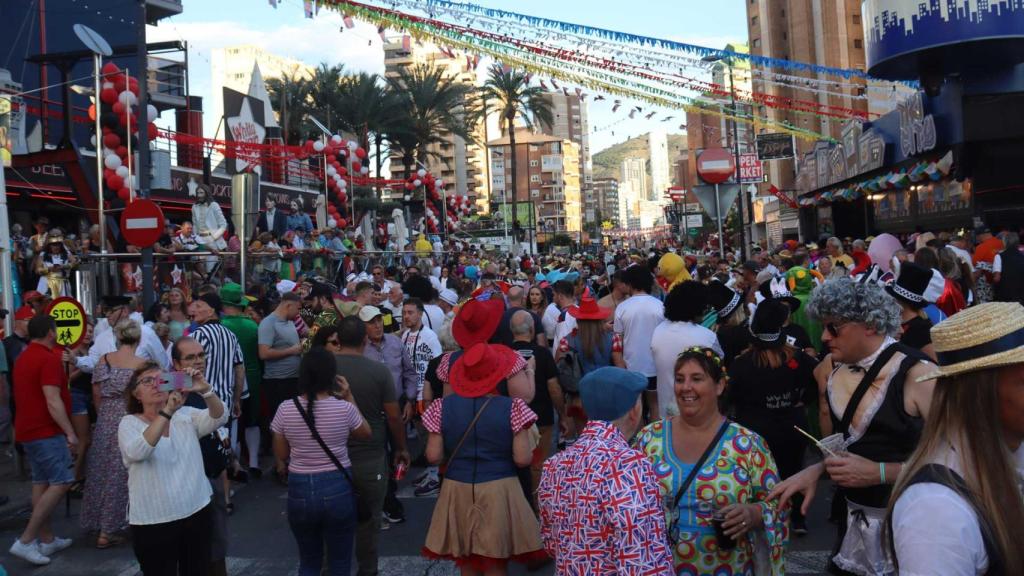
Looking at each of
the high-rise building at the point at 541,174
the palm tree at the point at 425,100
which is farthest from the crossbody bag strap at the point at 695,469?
the high-rise building at the point at 541,174

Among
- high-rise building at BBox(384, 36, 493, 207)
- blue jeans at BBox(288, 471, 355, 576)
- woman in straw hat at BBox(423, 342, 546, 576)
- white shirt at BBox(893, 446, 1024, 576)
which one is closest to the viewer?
white shirt at BBox(893, 446, 1024, 576)

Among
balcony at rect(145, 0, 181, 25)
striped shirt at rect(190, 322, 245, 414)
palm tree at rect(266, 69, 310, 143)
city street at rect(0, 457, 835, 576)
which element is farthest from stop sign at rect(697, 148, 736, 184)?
palm tree at rect(266, 69, 310, 143)

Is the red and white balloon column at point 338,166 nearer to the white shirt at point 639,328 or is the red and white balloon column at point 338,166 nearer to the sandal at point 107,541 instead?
the sandal at point 107,541

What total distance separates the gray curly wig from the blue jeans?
9.47 ft

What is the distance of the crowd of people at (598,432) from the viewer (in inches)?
81.9

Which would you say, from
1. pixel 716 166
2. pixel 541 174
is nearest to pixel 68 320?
pixel 716 166

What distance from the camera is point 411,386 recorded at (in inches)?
337

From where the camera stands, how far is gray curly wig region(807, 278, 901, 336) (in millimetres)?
3926

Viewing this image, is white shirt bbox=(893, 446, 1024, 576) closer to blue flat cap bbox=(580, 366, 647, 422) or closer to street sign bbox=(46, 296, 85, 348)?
blue flat cap bbox=(580, 366, 647, 422)

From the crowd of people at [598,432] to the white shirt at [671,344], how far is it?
2 cm

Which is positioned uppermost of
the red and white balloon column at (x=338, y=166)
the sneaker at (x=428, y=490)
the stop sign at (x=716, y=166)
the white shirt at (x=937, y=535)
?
the red and white balloon column at (x=338, y=166)

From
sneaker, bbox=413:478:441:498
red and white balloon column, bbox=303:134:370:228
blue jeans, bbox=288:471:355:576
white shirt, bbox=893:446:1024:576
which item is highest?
red and white balloon column, bbox=303:134:370:228

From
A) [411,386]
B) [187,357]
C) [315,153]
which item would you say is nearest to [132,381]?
[187,357]

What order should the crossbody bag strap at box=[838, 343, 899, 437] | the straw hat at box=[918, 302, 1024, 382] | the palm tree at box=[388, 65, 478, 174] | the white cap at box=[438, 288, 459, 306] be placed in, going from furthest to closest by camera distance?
the palm tree at box=[388, 65, 478, 174] < the white cap at box=[438, 288, 459, 306] < the crossbody bag strap at box=[838, 343, 899, 437] < the straw hat at box=[918, 302, 1024, 382]
